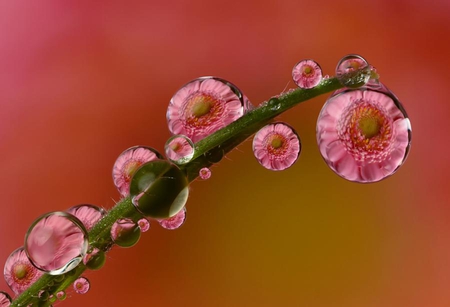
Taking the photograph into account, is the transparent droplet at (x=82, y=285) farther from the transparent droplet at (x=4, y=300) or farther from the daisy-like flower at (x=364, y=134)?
the daisy-like flower at (x=364, y=134)

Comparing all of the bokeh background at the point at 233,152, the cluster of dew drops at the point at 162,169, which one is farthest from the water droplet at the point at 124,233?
the bokeh background at the point at 233,152

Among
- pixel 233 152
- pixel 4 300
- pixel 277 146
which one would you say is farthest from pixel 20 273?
pixel 233 152

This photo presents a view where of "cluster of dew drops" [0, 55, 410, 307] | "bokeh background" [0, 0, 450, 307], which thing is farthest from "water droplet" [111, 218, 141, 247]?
"bokeh background" [0, 0, 450, 307]

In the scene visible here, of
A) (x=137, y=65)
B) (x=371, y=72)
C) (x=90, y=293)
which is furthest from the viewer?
(x=137, y=65)

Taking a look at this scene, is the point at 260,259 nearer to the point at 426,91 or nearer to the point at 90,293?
the point at 90,293

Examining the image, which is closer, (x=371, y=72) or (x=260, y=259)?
(x=371, y=72)

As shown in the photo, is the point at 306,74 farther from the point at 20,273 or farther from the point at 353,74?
the point at 20,273

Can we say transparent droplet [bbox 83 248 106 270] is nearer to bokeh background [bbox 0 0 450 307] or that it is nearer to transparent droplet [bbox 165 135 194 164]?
transparent droplet [bbox 165 135 194 164]

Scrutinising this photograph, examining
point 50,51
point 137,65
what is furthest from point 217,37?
point 50,51
